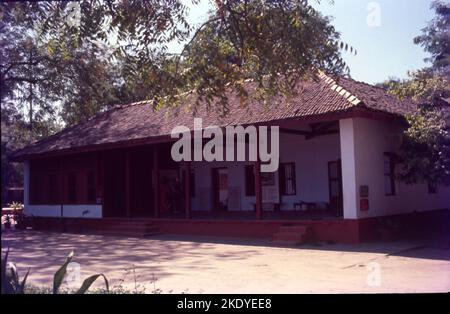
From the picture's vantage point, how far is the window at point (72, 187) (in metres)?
23.3

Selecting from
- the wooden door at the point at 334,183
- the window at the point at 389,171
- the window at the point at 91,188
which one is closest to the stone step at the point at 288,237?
the window at the point at 389,171

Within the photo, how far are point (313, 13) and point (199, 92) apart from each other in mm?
2596

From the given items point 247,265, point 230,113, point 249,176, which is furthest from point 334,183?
point 247,265

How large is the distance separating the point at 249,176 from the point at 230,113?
487 centimetres

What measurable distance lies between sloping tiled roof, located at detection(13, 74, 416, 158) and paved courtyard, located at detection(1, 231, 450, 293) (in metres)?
3.31

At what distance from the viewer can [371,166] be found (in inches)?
600

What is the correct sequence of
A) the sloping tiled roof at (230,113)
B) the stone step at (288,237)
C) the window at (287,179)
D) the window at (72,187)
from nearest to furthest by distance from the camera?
the stone step at (288,237)
the sloping tiled roof at (230,113)
the window at (287,179)
the window at (72,187)

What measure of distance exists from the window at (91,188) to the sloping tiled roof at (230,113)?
1.53 meters

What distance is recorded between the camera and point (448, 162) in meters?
13.9

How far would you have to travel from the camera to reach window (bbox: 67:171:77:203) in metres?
23.3

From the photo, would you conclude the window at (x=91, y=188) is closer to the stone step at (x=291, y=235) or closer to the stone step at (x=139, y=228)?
the stone step at (x=139, y=228)

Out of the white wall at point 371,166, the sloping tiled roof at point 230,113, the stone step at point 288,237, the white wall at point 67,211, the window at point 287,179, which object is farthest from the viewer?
the white wall at point 67,211

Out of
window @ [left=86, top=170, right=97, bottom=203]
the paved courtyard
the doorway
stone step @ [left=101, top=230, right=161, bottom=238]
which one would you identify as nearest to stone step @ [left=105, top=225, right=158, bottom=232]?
stone step @ [left=101, top=230, right=161, bottom=238]

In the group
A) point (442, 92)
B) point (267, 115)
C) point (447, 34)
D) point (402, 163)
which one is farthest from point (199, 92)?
point (447, 34)
